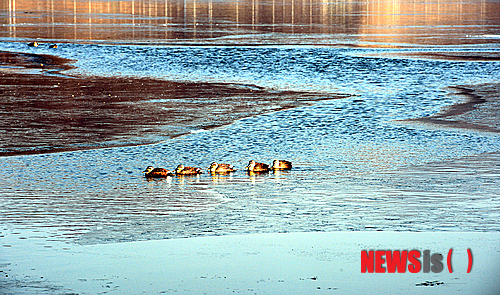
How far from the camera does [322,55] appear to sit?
29078mm

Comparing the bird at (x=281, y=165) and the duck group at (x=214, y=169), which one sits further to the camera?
the bird at (x=281, y=165)

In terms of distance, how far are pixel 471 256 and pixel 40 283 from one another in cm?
389

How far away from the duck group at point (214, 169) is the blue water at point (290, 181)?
0.52 ft

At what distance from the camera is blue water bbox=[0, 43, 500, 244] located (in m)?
8.49

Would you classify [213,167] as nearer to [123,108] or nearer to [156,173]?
[156,173]

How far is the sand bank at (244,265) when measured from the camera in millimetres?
6430

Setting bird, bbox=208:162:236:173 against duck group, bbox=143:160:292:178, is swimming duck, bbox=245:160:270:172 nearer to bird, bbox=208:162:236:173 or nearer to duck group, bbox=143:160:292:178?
duck group, bbox=143:160:292:178

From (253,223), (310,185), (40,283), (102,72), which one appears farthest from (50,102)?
(40,283)

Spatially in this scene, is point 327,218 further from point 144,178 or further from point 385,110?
point 385,110

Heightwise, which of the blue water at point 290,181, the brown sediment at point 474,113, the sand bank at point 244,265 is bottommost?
the sand bank at point 244,265

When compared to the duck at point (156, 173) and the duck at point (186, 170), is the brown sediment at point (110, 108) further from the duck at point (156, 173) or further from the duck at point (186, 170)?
the duck at point (186, 170)

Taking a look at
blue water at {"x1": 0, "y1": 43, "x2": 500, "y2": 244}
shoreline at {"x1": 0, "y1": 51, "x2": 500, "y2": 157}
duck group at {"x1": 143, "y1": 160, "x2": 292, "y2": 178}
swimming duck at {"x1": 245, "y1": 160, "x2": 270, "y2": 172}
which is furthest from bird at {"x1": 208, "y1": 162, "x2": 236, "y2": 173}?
shoreline at {"x1": 0, "y1": 51, "x2": 500, "y2": 157}

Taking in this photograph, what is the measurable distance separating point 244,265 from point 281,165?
458cm

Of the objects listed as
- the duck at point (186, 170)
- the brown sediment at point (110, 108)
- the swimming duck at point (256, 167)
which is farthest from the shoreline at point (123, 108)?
the swimming duck at point (256, 167)
